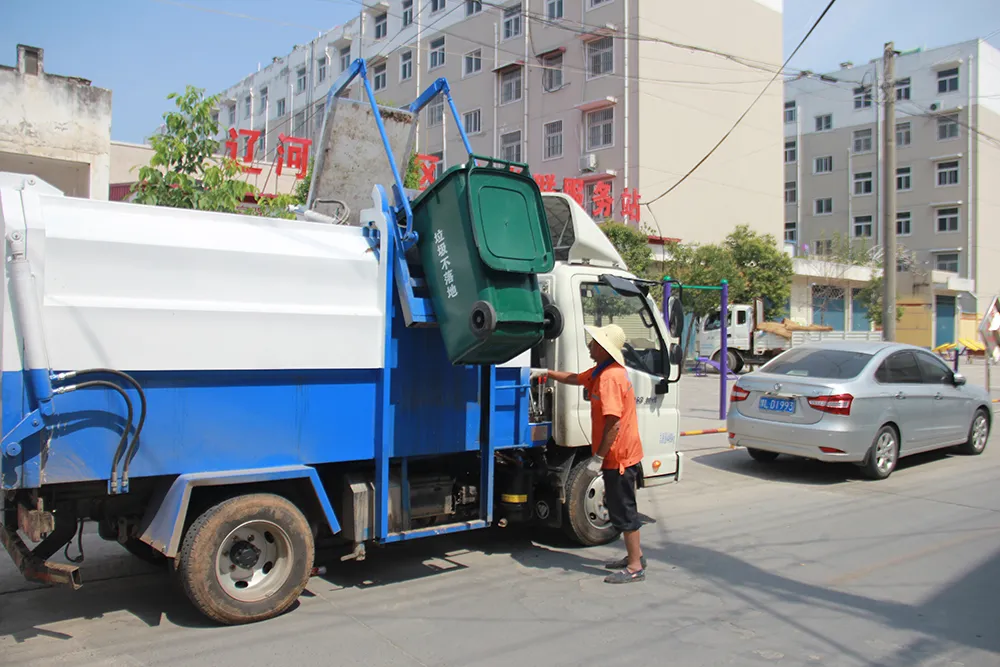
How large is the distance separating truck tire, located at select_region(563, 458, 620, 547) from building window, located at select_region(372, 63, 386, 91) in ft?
132

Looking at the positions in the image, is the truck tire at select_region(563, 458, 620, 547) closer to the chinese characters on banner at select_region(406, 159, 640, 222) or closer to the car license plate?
the car license plate

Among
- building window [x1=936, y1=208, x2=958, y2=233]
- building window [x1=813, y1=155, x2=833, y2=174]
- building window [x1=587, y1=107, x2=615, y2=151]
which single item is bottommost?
building window [x1=936, y1=208, x2=958, y2=233]

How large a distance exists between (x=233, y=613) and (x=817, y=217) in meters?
53.1

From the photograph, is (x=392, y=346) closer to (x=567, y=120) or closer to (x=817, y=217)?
(x=567, y=120)

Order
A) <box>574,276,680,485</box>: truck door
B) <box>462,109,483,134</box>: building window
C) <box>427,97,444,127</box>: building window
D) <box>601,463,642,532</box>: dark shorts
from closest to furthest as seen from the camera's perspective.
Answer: <box>601,463,642,532</box>: dark shorts
<box>574,276,680,485</box>: truck door
<box>462,109,483,134</box>: building window
<box>427,97,444,127</box>: building window

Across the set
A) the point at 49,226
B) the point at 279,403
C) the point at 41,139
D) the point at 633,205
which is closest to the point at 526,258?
the point at 279,403

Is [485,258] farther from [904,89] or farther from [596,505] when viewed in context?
[904,89]

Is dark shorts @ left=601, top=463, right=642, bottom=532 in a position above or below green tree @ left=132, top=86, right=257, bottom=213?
below

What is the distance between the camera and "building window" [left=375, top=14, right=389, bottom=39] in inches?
1696

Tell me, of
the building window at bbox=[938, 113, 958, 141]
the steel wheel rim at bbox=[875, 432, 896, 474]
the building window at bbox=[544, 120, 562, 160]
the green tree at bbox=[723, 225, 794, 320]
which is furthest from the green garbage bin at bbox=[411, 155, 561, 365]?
the building window at bbox=[938, 113, 958, 141]

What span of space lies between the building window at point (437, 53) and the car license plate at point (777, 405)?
111 feet

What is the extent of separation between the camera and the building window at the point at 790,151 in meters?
52.4

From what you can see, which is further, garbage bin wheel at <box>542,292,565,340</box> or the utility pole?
the utility pole

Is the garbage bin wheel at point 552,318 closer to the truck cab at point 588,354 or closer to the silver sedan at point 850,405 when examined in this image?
the truck cab at point 588,354
